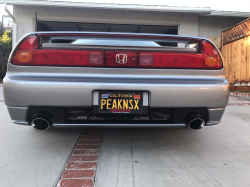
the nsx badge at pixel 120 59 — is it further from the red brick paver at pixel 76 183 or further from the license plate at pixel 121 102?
the red brick paver at pixel 76 183

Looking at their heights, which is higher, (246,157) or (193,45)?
(193,45)

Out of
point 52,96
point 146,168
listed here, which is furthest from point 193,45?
point 52,96

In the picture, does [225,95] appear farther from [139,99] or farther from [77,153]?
[77,153]

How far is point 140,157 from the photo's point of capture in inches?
74.7

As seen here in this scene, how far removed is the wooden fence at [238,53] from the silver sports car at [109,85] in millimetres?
5645

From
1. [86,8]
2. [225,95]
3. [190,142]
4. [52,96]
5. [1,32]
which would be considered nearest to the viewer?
[52,96]

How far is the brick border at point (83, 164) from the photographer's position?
148 cm

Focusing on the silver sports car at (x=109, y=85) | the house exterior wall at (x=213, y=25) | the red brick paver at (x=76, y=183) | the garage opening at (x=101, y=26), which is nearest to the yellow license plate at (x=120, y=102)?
the silver sports car at (x=109, y=85)

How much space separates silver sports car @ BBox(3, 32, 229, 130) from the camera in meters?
1.69

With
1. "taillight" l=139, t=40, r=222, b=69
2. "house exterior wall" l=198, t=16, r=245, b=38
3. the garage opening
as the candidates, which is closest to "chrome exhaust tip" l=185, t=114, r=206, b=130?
"taillight" l=139, t=40, r=222, b=69

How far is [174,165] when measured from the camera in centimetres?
176

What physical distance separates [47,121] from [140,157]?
0.89 m

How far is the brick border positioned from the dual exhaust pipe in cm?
39

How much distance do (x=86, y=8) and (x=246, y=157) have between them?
7.54m
